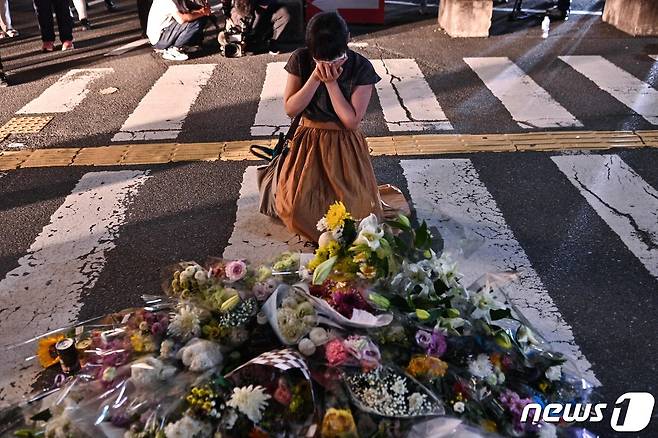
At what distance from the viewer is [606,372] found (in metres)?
2.90

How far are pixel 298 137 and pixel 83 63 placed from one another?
17.1 ft

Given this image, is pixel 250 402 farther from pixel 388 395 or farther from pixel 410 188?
pixel 410 188

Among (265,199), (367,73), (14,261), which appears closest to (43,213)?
(14,261)

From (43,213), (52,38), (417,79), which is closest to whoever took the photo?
(43,213)

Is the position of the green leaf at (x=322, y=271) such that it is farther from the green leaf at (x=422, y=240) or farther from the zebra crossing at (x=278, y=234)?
the zebra crossing at (x=278, y=234)

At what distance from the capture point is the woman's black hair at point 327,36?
3.15 m

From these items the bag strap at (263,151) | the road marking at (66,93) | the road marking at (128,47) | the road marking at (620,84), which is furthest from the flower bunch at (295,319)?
the road marking at (128,47)

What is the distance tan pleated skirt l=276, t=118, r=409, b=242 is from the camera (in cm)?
371

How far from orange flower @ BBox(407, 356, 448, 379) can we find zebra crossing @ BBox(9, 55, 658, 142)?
3708 millimetres

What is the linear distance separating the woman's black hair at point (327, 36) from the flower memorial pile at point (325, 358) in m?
1.12

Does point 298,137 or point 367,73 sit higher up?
point 367,73

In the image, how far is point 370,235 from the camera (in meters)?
2.27

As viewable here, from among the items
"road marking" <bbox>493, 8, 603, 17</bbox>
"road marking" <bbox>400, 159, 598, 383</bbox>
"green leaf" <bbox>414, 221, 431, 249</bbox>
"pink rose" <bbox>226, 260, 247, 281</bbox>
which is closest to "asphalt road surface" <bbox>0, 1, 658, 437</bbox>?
"road marking" <bbox>400, 159, 598, 383</bbox>

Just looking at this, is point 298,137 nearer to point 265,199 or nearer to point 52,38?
point 265,199
